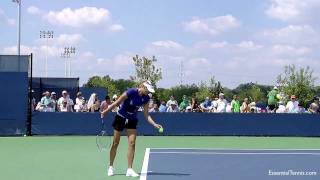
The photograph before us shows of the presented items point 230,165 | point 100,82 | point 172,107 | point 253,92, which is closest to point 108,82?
point 100,82

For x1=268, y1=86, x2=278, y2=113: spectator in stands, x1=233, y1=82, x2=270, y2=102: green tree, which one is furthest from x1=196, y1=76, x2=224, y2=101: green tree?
x1=268, y1=86, x2=278, y2=113: spectator in stands

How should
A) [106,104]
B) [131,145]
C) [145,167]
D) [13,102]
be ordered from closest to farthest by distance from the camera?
[131,145] < [145,167] < [106,104] < [13,102]

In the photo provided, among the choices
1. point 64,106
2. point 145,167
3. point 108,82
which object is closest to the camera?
point 145,167

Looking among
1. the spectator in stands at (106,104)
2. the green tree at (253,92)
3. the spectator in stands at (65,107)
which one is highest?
the spectator in stands at (106,104)

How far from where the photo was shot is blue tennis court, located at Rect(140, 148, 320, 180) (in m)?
9.69

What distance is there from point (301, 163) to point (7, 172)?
19.4ft

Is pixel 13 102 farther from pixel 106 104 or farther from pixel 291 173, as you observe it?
pixel 291 173

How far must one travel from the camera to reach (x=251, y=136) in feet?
73.2

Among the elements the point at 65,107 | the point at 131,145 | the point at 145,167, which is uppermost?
the point at 131,145

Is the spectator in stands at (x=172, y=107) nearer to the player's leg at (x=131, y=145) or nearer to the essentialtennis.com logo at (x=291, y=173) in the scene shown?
the essentialtennis.com logo at (x=291, y=173)

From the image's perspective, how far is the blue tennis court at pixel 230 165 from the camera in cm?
969

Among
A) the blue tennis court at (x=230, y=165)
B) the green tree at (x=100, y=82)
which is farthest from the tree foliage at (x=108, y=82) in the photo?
the blue tennis court at (x=230, y=165)

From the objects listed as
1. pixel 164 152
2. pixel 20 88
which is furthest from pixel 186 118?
pixel 164 152

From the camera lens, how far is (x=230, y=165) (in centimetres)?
1132
